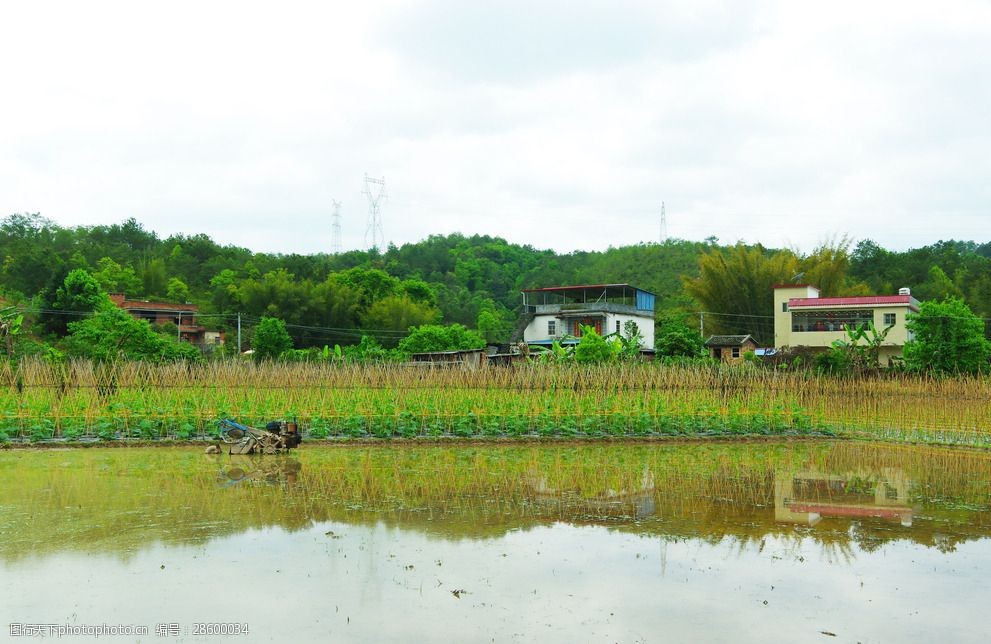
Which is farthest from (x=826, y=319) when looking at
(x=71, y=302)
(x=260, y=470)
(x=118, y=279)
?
(x=118, y=279)

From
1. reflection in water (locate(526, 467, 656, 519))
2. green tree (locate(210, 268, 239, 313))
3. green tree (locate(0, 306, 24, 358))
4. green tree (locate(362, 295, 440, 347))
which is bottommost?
reflection in water (locate(526, 467, 656, 519))

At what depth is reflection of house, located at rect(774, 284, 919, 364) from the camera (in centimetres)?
3572

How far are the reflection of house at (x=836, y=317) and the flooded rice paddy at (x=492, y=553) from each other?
25.0 meters

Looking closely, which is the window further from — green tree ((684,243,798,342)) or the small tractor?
the small tractor

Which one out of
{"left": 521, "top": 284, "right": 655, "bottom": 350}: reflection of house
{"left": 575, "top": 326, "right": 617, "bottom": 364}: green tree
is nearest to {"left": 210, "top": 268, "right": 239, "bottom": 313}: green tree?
{"left": 521, "top": 284, "right": 655, "bottom": 350}: reflection of house

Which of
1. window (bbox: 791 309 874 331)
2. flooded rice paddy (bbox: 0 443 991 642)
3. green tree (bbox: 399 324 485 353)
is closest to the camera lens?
flooded rice paddy (bbox: 0 443 991 642)

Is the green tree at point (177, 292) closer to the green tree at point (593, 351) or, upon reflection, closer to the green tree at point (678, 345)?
the green tree at point (593, 351)

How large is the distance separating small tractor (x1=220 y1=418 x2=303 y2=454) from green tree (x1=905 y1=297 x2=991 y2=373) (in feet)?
72.4

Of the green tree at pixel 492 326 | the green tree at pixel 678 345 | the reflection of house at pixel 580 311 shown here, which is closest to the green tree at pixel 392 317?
the green tree at pixel 492 326

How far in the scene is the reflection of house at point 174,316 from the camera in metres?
44.5

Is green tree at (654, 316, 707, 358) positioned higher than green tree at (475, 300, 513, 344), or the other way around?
green tree at (475, 300, 513, 344)

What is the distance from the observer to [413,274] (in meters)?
61.1

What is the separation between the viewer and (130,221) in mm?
66312

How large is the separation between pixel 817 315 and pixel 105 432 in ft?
104
